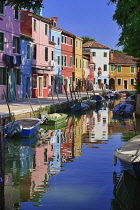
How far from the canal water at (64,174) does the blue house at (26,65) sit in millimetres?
18786

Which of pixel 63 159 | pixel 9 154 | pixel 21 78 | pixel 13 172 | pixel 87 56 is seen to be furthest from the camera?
pixel 87 56

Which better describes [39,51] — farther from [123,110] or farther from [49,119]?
[49,119]

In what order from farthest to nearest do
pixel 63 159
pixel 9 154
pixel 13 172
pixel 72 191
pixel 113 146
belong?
pixel 113 146
pixel 9 154
pixel 63 159
pixel 13 172
pixel 72 191

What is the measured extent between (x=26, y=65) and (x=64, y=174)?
31.3 meters

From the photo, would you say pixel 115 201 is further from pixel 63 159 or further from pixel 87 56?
pixel 87 56

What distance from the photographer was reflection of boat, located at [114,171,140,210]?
1188 centimetres

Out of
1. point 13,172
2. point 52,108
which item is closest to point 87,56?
point 52,108

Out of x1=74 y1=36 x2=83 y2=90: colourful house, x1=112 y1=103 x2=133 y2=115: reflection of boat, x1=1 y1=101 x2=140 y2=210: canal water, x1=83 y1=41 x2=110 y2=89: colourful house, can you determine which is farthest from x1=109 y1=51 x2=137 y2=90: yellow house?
x1=1 y1=101 x2=140 y2=210: canal water

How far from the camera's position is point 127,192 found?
13031 millimetres

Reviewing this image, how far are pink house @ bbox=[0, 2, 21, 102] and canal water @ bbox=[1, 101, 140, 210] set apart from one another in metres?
12.7

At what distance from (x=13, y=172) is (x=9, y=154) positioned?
375cm

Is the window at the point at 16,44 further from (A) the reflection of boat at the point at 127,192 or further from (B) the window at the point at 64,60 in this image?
(A) the reflection of boat at the point at 127,192

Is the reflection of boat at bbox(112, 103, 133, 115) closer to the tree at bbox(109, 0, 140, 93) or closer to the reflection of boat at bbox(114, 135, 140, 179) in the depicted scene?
the tree at bbox(109, 0, 140, 93)

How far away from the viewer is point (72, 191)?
12867mm
